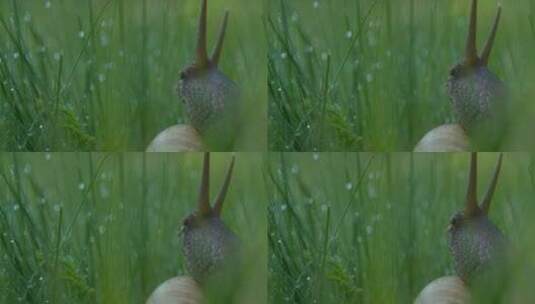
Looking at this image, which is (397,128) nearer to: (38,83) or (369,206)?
(369,206)

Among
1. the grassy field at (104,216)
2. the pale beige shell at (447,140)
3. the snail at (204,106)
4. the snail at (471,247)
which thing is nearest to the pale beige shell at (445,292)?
the snail at (471,247)

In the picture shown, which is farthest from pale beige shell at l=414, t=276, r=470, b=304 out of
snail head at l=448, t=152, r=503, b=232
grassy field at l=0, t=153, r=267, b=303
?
grassy field at l=0, t=153, r=267, b=303

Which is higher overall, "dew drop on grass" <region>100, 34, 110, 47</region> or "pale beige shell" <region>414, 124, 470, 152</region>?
"dew drop on grass" <region>100, 34, 110, 47</region>

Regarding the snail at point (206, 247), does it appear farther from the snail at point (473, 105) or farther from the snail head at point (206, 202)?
the snail at point (473, 105)

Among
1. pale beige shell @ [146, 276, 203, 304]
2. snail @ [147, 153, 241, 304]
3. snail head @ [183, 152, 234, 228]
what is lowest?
pale beige shell @ [146, 276, 203, 304]

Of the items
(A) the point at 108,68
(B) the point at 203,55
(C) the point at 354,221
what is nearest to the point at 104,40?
(A) the point at 108,68

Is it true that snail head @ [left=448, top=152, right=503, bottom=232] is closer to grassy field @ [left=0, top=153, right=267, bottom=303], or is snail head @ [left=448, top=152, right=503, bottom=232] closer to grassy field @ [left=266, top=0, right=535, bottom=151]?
grassy field @ [left=266, top=0, right=535, bottom=151]

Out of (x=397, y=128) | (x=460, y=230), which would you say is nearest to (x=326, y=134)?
(x=397, y=128)

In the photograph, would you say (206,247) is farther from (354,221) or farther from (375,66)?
(375,66)
